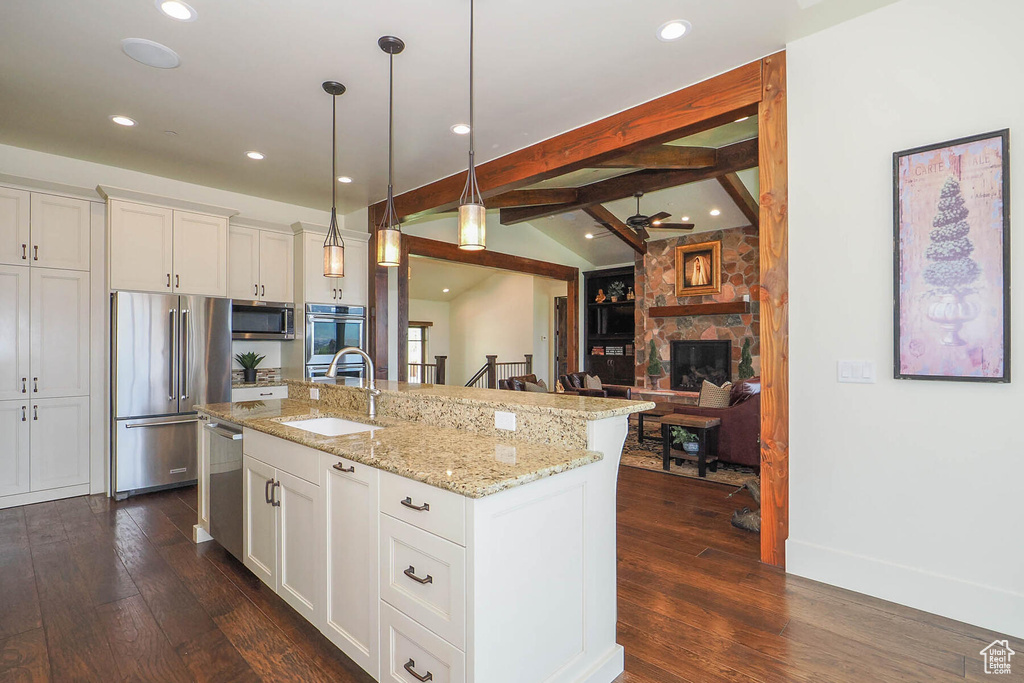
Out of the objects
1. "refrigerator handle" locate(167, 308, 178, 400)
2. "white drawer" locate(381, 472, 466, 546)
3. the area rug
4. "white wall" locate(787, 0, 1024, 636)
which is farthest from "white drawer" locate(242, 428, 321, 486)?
the area rug

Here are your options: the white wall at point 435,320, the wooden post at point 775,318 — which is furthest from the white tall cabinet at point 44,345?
the white wall at point 435,320

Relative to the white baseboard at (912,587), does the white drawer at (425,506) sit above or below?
above

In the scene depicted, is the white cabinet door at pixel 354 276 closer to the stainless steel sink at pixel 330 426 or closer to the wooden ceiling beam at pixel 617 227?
the stainless steel sink at pixel 330 426

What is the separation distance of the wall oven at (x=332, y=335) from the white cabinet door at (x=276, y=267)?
393 mm

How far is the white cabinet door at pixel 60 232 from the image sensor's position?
3844 millimetres

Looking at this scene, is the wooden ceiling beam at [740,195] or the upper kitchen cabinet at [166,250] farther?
the wooden ceiling beam at [740,195]

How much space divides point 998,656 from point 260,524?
3.19 meters

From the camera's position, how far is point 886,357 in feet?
7.84

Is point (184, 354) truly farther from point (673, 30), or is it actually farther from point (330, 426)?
point (673, 30)

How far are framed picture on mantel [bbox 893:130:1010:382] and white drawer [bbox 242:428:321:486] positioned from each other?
2712 mm

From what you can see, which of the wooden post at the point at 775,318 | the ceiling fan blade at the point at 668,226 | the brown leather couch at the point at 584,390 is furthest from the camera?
the brown leather couch at the point at 584,390

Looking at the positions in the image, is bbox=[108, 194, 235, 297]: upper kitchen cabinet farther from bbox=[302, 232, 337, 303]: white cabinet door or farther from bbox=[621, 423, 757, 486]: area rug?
bbox=[621, 423, 757, 486]: area rug

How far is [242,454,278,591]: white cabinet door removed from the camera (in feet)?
7.58

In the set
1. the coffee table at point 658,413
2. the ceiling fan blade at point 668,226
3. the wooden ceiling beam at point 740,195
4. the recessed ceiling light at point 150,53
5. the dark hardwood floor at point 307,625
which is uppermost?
the wooden ceiling beam at point 740,195
